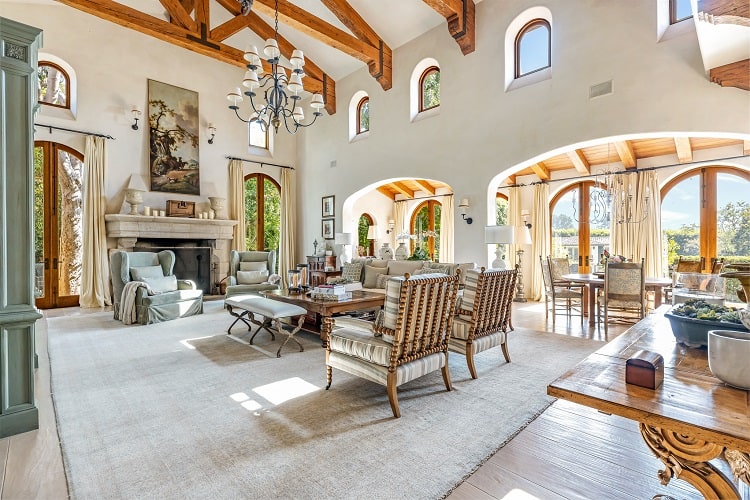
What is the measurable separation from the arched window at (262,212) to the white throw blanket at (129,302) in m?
3.66

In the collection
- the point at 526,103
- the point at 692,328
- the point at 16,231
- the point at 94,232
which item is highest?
the point at 526,103

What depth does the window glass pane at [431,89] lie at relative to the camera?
6984 mm

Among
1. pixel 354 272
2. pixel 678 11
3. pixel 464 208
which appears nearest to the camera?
pixel 678 11

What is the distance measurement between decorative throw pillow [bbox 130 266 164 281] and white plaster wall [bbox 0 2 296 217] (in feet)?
7.24

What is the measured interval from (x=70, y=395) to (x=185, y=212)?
18.5 ft

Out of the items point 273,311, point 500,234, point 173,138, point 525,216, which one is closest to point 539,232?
point 525,216

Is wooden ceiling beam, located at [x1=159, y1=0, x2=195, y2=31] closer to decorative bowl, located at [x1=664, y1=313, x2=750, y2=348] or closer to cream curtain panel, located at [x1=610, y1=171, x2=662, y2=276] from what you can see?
decorative bowl, located at [x1=664, y1=313, x2=750, y2=348]

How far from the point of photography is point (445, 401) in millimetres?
2760

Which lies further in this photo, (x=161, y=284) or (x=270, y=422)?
(x=161, y=284)

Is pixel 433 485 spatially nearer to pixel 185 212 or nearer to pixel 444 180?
pixel 444 180

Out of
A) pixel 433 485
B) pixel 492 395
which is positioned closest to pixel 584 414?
pixel 492 395

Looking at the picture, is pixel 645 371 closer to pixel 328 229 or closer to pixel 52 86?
pixel 328 229

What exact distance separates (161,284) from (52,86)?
4.44 metres

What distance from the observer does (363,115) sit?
858 centimetres
